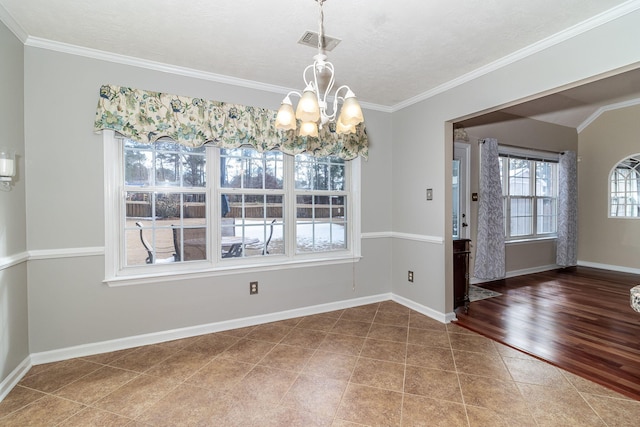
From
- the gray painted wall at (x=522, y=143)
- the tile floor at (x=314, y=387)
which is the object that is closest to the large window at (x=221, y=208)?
the tile floor at (x=314, y=387)

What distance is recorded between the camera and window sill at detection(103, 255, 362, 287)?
8.95ft

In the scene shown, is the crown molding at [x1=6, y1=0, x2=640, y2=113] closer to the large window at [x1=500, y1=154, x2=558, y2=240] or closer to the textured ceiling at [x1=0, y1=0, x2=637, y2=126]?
the textured ceiling at [x1=0, y1=0, x2=637, y2=126]

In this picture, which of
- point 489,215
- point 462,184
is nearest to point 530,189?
point 489,215

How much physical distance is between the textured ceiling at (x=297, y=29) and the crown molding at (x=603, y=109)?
4.48m

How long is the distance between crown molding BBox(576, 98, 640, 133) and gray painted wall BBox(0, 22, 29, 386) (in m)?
8.01

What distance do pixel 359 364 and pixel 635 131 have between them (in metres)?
6.35

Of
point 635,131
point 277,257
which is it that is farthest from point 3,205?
point 635,131

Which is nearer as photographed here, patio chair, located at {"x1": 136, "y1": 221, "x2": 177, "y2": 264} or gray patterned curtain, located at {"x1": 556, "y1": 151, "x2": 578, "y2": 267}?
patio chair, located at {"x1": 136, "y1": 221, "x2": 177, "y2": 264}

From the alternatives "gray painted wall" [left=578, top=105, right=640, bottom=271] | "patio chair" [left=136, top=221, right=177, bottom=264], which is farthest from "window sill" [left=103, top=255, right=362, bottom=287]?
"gray painted wall" [left=578, top=105, right=640, bottom=271]

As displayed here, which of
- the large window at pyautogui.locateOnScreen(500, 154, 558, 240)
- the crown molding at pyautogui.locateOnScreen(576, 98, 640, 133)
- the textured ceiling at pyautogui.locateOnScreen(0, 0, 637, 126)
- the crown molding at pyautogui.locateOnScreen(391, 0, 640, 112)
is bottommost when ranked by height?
the large window at pyautogui.locateOnScreen(500, 154, 558, 240)

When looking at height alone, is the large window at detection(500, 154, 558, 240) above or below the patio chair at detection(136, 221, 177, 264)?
above

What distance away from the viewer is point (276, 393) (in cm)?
211

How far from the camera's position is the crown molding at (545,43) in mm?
1973

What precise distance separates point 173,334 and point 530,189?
6.15 m
